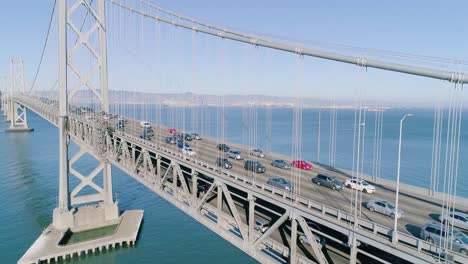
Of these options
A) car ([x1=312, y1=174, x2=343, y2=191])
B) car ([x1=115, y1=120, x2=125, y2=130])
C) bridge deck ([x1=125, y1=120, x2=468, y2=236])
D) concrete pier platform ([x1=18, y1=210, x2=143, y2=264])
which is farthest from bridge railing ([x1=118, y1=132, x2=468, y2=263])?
car ([x1=115, y1=120, x2=125, y2=130])

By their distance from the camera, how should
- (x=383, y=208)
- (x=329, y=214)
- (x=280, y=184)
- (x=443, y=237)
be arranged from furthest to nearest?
1. (x=280, y=184)
2. (x=383, y=208)
3. (x=329, y=214)
4. (x=443, y=237)

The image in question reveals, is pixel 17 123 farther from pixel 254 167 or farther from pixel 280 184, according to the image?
pixel 280 184

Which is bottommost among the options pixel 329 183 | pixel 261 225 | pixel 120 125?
pixel 261 225

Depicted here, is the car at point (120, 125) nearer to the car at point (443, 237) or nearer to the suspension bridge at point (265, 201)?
the suspension bridge at point (265, 201)

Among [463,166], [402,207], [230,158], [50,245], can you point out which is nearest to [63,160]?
[50,245]

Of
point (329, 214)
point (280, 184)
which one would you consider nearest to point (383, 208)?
point (329, 214)

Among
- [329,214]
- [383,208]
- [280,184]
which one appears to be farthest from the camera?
[280,184]
